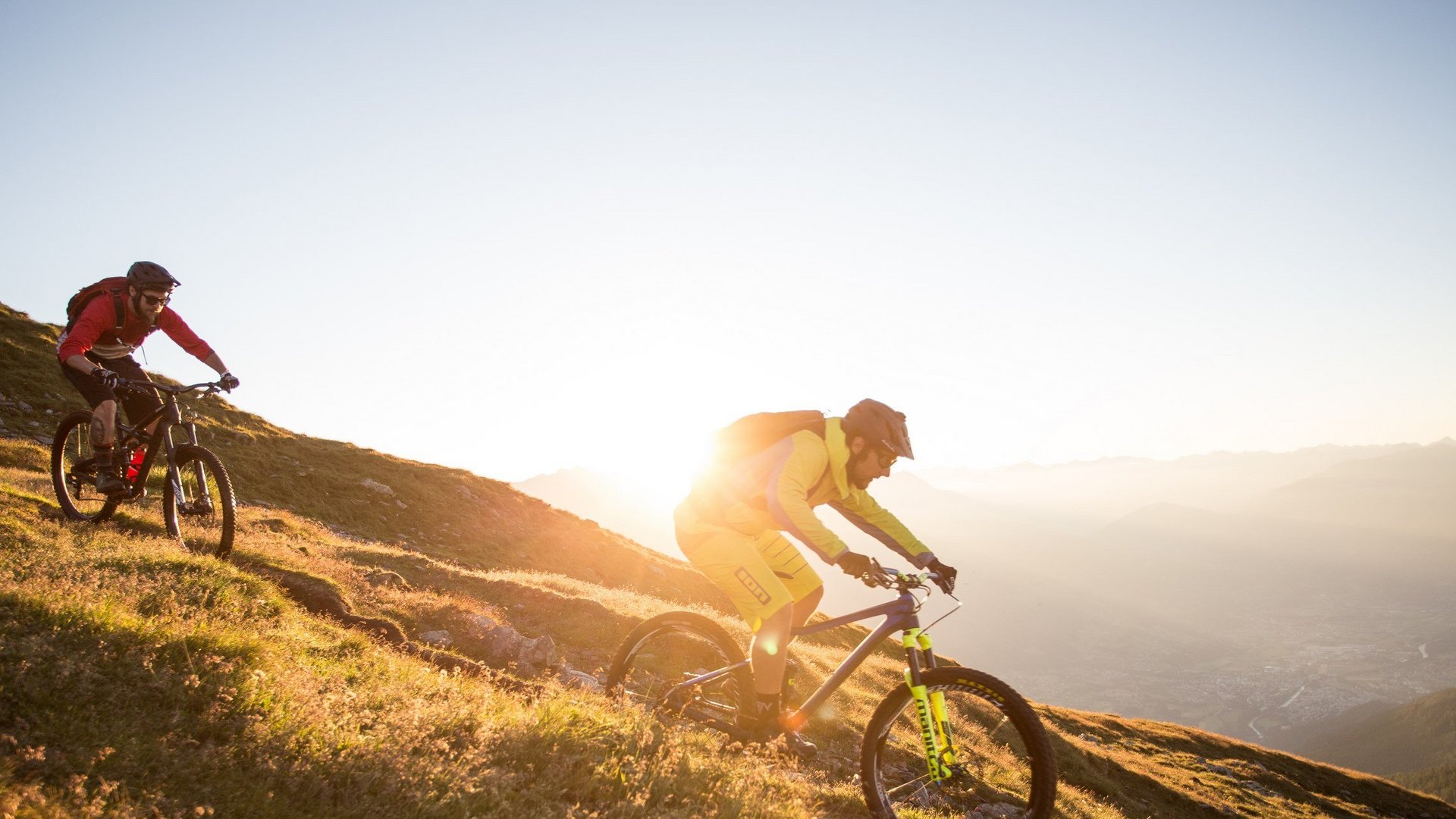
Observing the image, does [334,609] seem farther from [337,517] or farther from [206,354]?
[337,517]

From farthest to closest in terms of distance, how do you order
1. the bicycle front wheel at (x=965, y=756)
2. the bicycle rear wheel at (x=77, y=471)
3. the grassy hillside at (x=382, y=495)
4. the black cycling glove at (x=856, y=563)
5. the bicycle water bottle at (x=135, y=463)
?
1. the grassy hillside at (x=382, y=495)
2. the bicycle rear wheel at (x=77, y=471)
3. the bicycle water bottle at (x=135, y=463)
4. the black cycling glove at (x=856, y=563)
5. the bicycle front wheel at (x=965, y=756)

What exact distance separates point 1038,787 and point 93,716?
6577 mm

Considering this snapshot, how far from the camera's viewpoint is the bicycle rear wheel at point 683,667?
716cm

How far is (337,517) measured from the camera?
29.9 meters

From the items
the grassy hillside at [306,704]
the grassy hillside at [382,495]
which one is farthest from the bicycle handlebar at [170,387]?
the grassy hillside at [382,495]

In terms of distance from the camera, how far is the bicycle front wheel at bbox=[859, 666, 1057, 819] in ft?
18.3

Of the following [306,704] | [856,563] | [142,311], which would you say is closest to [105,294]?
[142,311]

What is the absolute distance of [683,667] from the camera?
7262 millimetres

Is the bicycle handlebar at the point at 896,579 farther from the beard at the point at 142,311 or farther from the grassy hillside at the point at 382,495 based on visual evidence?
the grassy hillside at the point at 382,495

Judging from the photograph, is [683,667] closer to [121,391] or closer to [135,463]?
[135,463]

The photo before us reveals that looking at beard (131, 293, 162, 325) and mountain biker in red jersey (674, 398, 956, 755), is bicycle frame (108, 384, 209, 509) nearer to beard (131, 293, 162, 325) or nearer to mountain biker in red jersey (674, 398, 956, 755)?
beard (131, 293, 162, 325)

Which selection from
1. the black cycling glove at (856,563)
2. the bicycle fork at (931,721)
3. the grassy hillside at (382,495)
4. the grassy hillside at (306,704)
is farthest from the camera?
the grassy hillside at (382,495)

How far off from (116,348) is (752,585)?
9.69 m

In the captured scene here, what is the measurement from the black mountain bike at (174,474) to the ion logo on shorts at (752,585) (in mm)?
7247
